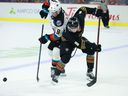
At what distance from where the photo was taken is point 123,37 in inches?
309

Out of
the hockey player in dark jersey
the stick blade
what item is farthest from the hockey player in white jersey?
the stick blade

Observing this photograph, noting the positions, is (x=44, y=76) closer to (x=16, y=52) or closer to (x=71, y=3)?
(x=16, y=52)

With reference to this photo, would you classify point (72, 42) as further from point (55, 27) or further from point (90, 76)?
point (90, 76)

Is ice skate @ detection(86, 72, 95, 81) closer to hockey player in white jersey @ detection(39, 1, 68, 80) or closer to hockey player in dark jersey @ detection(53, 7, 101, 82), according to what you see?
hockey player in dark jersey @ detection(53, 7, 101, 82)

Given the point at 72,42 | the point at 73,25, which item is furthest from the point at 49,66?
the point at 73,25

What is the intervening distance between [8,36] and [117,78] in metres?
3.75

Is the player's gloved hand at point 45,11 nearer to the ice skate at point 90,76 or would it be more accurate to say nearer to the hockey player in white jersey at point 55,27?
the hockey player in white jersey at point 55,27


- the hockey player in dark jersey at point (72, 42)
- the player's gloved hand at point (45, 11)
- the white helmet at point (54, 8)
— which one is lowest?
the hockey player in dark jersey at point (72, 42)

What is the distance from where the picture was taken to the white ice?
13.9 feet

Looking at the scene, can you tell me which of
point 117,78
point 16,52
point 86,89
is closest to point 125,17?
point 16,52

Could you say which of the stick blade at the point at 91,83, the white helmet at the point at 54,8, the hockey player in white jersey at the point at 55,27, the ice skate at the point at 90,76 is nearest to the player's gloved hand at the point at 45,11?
the hockey player in white jersey at the point at 55,27

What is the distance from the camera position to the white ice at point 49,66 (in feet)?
13.9

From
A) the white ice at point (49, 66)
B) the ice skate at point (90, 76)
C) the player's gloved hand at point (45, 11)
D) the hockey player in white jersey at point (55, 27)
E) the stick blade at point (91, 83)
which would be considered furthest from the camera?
the player's gloved hand at point (45, 11)

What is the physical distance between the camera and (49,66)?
17.8 feet
